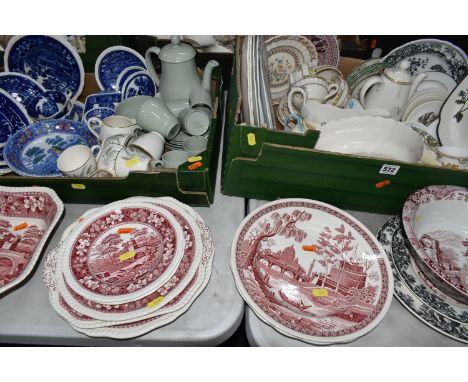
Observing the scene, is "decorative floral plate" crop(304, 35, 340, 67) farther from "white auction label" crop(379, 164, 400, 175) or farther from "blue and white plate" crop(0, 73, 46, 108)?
"blue and white plate" crop(0, 73, 46, 108)

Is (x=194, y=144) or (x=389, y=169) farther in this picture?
(x=194, y=144)

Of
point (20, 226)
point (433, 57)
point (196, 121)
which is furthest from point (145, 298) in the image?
point (433, 57)

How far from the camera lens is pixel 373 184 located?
0.94 m

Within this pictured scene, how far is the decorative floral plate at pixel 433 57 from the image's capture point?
1198mm

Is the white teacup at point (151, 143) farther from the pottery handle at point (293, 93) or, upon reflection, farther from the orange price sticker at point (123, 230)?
the pottery handle at point (293, 93)

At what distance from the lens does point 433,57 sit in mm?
1228

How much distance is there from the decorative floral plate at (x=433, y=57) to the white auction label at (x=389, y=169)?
544mm

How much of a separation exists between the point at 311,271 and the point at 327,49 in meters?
0.91

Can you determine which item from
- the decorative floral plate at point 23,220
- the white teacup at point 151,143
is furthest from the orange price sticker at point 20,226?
the white teacup at point 151,143

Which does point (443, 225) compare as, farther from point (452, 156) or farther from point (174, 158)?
point (174, 158)

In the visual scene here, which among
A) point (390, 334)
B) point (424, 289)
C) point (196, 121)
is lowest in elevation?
point (390, 334)

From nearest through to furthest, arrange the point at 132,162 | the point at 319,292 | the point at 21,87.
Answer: the point at 319,292 < the point at 132,162 < the point at 21,87

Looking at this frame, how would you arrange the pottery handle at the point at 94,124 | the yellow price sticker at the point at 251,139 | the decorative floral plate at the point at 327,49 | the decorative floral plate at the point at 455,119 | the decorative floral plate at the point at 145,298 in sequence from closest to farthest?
the decorative floral plate at the point at 145,298
the yellow price sticker at the point at 251,139
the decorative floral plate at the point at 455,119
the pottery handle at the point at 94,124
the decorative floral plate at the point at 327,49

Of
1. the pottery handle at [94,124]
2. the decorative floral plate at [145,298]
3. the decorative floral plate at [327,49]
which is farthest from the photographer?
the decorative floral plate at [327,49]
